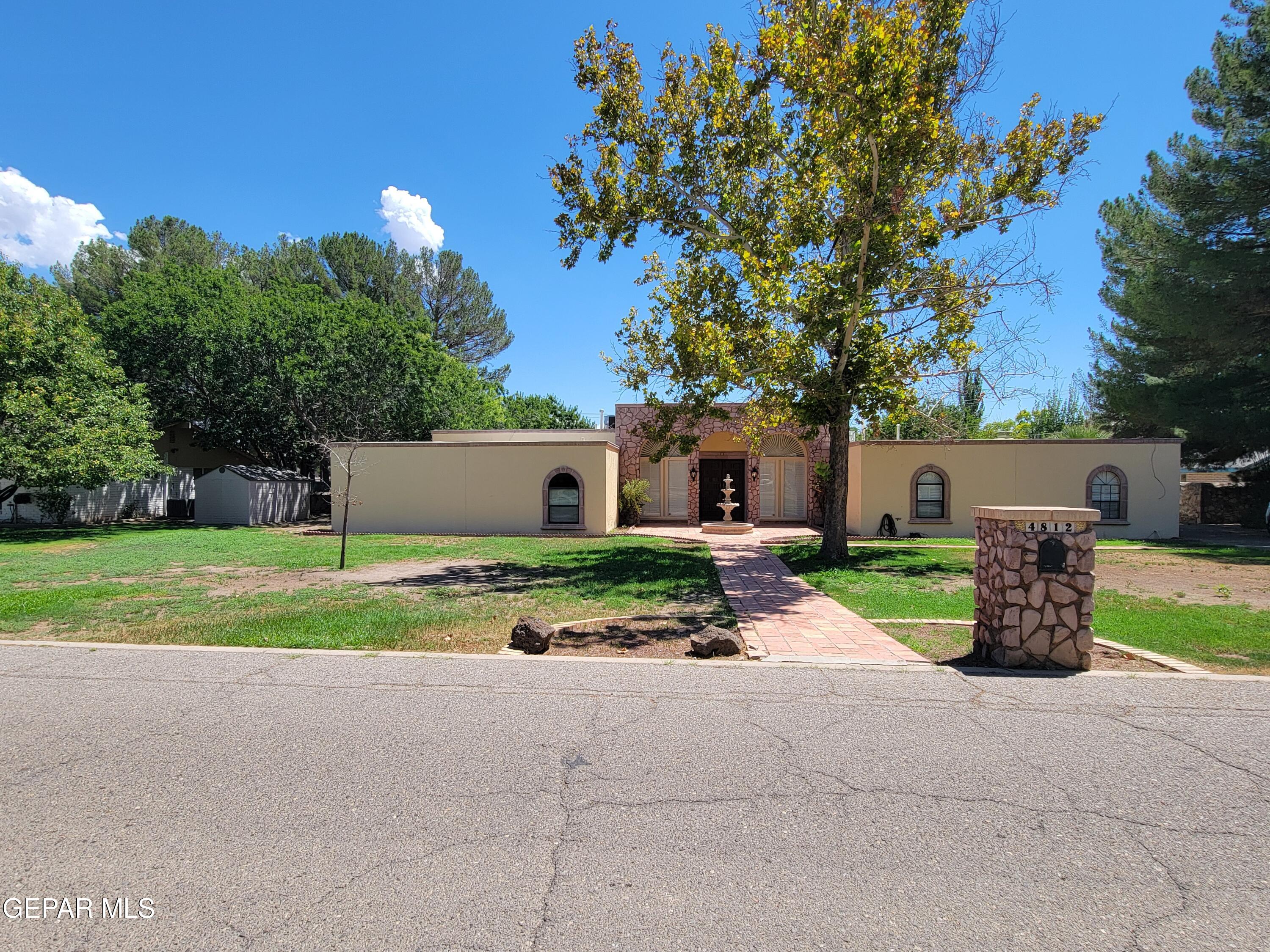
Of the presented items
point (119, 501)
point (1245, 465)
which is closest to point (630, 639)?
point (119, 501)

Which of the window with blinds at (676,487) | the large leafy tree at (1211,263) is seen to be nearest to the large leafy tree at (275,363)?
the window with blinds at (676,487)

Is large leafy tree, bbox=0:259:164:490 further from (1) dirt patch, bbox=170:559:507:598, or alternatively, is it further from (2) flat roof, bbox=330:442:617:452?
(1) dirt patch, bbox=170:559:507:598

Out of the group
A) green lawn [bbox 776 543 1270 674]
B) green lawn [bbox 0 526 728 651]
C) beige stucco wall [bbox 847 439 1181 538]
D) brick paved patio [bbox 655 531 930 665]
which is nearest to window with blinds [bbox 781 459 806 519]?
beige stucco wall [bbox 847 439 1181 538]

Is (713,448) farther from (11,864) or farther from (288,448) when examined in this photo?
(11,864)

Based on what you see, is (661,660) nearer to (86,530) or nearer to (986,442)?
(986,442)

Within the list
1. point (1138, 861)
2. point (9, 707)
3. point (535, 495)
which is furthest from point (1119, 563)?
point (9, 707)

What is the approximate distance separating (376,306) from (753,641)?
25.5 m

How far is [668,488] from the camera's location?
24.7 m

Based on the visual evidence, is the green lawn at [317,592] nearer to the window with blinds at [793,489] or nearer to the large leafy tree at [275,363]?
the window with blinds at [793,489]

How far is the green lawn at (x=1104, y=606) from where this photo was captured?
22.2 ft

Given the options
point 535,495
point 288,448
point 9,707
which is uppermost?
point 288,448

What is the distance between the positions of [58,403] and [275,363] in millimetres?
6741

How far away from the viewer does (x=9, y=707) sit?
4812 millimetres

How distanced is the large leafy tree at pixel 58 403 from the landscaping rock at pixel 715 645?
20.5 metres
